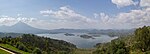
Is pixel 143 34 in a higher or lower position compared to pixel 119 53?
higher

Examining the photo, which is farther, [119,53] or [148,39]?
[148,39]

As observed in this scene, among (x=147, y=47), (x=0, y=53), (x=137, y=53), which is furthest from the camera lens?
(x=147, y=47)

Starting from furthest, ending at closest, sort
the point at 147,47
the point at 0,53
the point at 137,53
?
the point at 147,47
the point at 137,53
the point at 0,53

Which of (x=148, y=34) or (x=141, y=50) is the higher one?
(x=148, y=34)

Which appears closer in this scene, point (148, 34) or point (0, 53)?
point (0, 53)

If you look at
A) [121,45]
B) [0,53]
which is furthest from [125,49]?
[0,53]

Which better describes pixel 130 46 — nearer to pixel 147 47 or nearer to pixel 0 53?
pixel 147 47

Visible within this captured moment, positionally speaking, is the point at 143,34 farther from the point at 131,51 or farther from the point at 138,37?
the point at 131,51

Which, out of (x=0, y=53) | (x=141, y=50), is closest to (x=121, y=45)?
(x=141, y=50)
